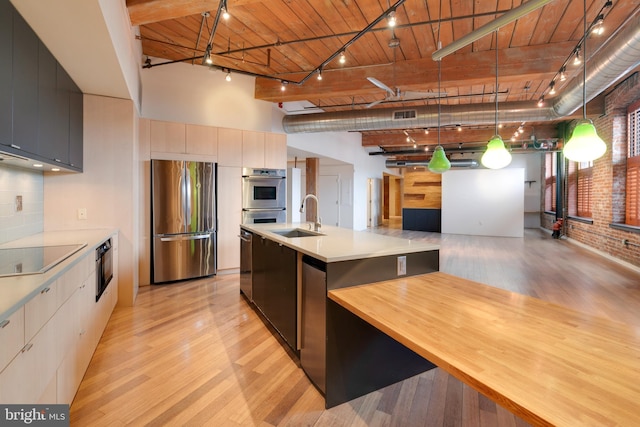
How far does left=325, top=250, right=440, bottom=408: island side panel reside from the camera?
6.57ft

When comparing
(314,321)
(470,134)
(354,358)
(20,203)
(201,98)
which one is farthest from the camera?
(470,134)

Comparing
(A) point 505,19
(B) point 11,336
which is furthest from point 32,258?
(A) point 505,19

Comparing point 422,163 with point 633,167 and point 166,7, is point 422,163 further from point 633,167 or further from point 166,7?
point 166,7

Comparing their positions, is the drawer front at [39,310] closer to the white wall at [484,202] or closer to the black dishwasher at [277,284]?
the black dishwasher at [277,284]

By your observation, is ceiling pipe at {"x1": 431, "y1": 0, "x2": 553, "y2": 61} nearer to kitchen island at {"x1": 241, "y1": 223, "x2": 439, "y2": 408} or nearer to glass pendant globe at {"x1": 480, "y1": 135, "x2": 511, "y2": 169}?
glass pendant globe at {"x1": 480, "y1": 135, "x2": 511, "y2": 169}

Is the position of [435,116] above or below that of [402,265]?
above

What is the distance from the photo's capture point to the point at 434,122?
5.92 m

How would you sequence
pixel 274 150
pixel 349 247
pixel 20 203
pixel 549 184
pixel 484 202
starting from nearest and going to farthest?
pixel 349 247
pixel 20 203
pixel 274 150
pixel 484 202
pixel 549 184

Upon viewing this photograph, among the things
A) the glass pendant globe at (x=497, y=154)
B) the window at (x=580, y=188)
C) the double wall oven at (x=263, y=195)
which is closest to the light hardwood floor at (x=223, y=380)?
the double wall oven at (x=263, y=195)

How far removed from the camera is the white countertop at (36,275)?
3.94 ft

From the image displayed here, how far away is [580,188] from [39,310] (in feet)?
37.0

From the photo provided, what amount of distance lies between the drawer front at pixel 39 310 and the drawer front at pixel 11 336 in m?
0.05

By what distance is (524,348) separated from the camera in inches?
45.7

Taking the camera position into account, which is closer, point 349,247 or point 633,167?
point 349,247
